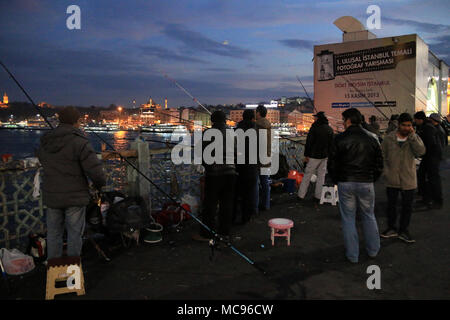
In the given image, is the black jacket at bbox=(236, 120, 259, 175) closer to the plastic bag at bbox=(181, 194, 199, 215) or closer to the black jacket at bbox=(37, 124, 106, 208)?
the plastic bag at bbox=(181, 194, 199, 215)

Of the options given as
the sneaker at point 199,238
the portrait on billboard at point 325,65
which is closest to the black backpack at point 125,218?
the sneaker at point 199,238

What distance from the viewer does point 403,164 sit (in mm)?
4648

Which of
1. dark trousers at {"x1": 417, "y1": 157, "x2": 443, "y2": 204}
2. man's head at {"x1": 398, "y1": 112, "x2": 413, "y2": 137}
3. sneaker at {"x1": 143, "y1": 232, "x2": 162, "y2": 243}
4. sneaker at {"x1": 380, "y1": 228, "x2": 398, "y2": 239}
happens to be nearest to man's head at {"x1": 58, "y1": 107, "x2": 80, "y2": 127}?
sneaker at {"x1": 143, "y1": 232, "x2": 162, "y2": 243}

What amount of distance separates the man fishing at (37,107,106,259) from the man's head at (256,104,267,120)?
3450mm

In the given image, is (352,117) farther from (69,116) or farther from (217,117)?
(69,116)

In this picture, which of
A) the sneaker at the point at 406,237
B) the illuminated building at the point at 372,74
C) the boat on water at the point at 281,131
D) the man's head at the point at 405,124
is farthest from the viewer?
the illuminated building at the point at 372,74

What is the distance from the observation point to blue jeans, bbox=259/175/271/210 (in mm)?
6409

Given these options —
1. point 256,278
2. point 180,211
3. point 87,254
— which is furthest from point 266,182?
point 87,254

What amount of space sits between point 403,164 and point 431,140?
6.85 ft

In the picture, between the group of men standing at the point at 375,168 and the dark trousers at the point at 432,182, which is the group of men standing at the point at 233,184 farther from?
the dark trousers at the point at 432,182

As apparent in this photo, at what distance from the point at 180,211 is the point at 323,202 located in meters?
3.10

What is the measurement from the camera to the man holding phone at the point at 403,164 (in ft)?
15.0

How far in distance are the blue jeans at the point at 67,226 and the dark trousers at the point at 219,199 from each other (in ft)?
5.75
